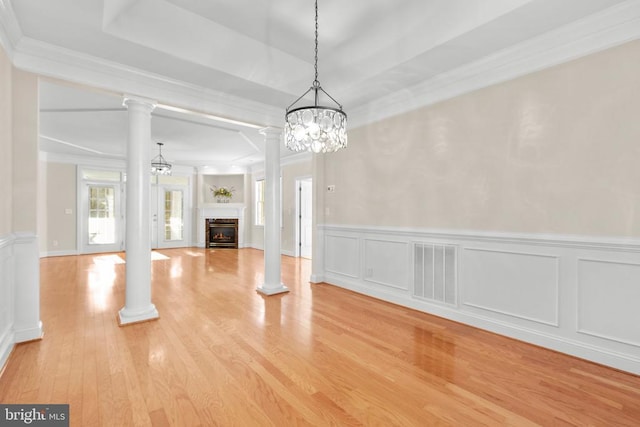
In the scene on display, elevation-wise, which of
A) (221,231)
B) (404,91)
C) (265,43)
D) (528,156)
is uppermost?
(265,43)

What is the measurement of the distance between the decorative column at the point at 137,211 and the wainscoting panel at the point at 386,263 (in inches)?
110

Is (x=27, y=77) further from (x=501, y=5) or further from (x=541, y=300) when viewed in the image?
(x=541, y=300)

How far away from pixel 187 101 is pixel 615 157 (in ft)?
13.9

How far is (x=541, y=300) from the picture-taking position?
108 inches

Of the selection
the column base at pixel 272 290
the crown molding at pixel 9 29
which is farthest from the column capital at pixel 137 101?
the column base at pixel 272 290

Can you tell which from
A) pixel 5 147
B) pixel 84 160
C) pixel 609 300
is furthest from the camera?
pixel 84 160

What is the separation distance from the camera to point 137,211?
327 centimetres

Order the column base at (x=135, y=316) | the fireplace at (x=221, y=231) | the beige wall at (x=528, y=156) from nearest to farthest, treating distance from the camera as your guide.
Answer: the beige wall at (x=528, y=156)
the column base at (x=135, y=316)
the fireplace at (x=221, y=231)

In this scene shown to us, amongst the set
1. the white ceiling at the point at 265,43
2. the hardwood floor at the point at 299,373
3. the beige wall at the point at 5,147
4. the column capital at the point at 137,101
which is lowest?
the hardwood floor at the point at 299,373

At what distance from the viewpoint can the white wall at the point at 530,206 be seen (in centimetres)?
236

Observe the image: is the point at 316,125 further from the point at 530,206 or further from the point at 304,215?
the point at 304,215

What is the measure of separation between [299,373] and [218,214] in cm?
831

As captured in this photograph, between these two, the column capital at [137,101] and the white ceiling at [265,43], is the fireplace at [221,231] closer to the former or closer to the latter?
the white ceiling at [265,43]

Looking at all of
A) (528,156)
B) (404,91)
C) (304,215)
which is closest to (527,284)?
(528,156)
